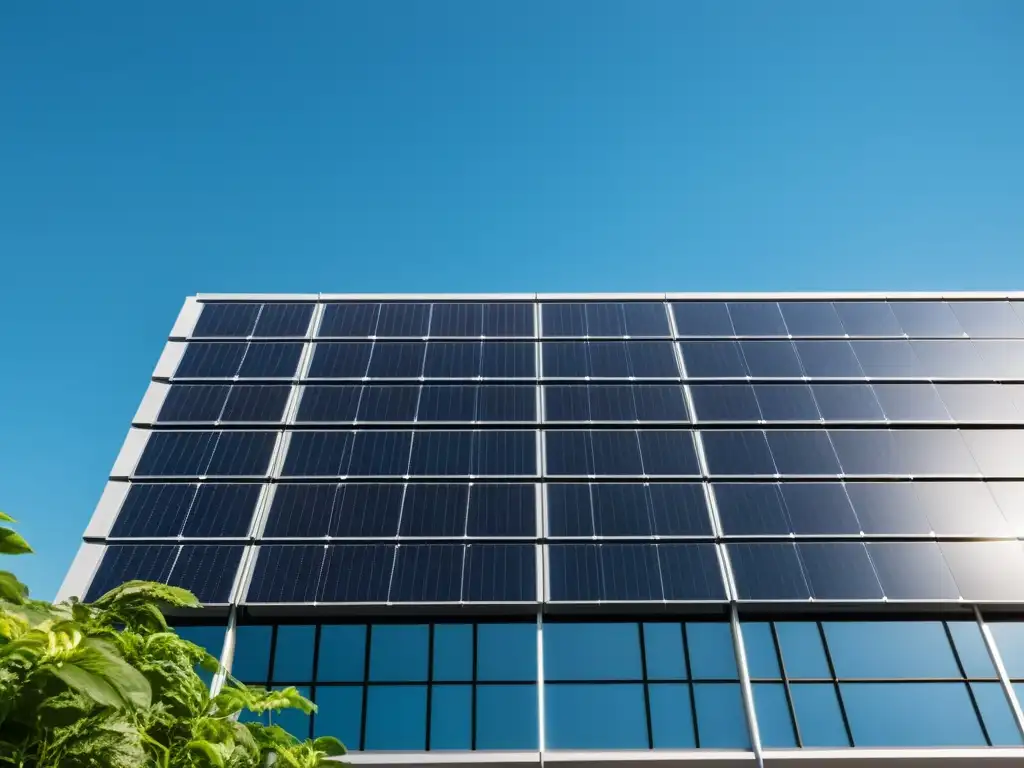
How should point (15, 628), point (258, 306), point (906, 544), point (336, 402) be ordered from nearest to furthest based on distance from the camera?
1. point (15, 628)
2. point (906, 544)
3. point (336, 402)
4. point (258, 306)

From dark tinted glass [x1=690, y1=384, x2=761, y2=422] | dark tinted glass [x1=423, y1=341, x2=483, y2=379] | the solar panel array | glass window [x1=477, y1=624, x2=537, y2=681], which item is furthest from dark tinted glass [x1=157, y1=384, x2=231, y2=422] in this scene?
dark tinted glass [x1=690, y1=384, x2=761, y2=422]

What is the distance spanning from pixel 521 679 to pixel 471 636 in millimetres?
1645

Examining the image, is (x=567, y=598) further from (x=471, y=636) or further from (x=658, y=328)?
(x=658, y=328)

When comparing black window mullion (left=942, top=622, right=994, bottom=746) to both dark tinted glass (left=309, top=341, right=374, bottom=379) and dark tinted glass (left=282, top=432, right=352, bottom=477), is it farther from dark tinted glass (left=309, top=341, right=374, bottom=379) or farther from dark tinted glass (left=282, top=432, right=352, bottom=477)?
dark tinted glass (left=309, top=341, right=374, bottom=379)

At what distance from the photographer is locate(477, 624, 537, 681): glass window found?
19.1 m

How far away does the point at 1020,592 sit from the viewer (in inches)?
778

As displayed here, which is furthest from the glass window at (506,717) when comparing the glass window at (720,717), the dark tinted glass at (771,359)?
the dark tinted glass at (771,359)

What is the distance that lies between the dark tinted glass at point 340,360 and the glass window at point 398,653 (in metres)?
8.91

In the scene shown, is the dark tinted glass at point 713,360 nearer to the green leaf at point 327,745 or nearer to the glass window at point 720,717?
the glass window at point 720,717

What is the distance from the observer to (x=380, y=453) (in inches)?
918

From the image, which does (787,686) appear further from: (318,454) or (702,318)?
(318,454)

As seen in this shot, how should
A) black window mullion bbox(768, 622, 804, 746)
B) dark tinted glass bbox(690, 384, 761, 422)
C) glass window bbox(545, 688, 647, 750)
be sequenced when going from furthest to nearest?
dark tinted glass bbox(690, 384, 761, 422), black window mullion bbox(768, 622, 804, 746), glass window bbox(545, 688, 647, 750)

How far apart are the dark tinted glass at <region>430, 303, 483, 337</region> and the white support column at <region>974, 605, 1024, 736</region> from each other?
1664cm

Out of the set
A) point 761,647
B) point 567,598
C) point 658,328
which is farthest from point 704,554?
point 658,328
